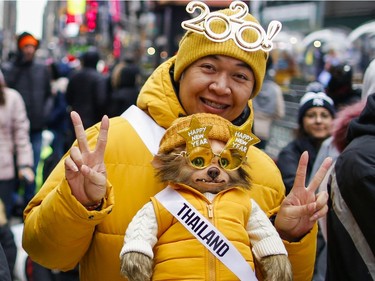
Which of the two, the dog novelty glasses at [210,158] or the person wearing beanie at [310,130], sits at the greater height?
the dog novelty glasses at [210,158]

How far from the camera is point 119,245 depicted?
9.68 ft

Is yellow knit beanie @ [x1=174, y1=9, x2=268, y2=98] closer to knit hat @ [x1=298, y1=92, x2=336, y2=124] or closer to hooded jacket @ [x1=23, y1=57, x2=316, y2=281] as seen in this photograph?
hooded jacket @ [x1=23, y1=57, x2=316, y2=281]

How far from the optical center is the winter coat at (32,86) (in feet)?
31.1

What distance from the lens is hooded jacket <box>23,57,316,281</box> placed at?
2789 millimetres

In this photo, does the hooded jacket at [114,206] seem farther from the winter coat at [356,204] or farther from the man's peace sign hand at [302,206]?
the winter coat at [356,204]

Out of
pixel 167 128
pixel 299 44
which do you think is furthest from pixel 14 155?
pixel 299 44

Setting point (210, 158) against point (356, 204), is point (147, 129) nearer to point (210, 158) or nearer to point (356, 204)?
point (210, 158)

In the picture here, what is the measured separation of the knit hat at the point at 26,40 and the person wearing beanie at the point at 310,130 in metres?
4.32

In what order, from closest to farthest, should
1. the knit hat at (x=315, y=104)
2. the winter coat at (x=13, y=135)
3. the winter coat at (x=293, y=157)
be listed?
the winter coat at (x=293, y=157), the knit hat at (x=315, y=104), the winter coat at (x=13, y=135)

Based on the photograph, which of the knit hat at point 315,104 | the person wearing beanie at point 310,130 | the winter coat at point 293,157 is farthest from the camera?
the knit hat at point 315,104

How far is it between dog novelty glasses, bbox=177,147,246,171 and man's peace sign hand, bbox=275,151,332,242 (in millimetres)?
243

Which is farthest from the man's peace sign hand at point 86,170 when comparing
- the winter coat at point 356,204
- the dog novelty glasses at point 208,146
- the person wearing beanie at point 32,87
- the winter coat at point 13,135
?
the person wearing beanie at point 32,87

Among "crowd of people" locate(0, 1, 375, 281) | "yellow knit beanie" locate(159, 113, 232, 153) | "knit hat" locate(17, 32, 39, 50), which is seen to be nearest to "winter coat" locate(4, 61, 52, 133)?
"knit hat" locate(17, 32, 39, 50)

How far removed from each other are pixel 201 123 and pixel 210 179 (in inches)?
8.3
